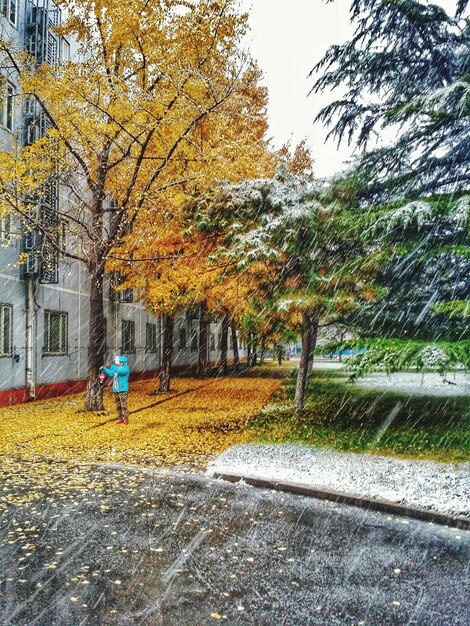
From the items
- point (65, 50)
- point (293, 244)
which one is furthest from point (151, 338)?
point (293, 244)

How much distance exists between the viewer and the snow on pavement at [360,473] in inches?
268

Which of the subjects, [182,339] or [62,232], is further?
[182,339]

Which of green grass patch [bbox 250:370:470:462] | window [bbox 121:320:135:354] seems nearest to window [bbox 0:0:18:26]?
window [bbox 121:320:135:354]

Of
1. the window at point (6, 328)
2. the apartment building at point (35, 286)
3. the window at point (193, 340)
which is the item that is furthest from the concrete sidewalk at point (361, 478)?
the window at point (193, 340)

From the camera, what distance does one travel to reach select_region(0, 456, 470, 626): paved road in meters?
4.02

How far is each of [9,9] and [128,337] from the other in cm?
1524

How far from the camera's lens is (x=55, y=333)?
20141mm

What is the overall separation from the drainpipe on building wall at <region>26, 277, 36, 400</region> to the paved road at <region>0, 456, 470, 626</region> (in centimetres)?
1088

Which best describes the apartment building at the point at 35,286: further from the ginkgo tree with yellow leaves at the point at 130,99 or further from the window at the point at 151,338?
the window at the point at 151,338

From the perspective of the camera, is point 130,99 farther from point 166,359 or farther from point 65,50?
point 166,359

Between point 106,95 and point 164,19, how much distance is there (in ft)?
7.82

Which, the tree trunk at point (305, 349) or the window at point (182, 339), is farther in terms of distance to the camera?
the window at point (182, 339)

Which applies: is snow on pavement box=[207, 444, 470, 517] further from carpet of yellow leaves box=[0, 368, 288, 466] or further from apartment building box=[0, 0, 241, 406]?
apartment building box=[0, 0, 241, 406]

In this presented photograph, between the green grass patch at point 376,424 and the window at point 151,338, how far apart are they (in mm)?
12463
